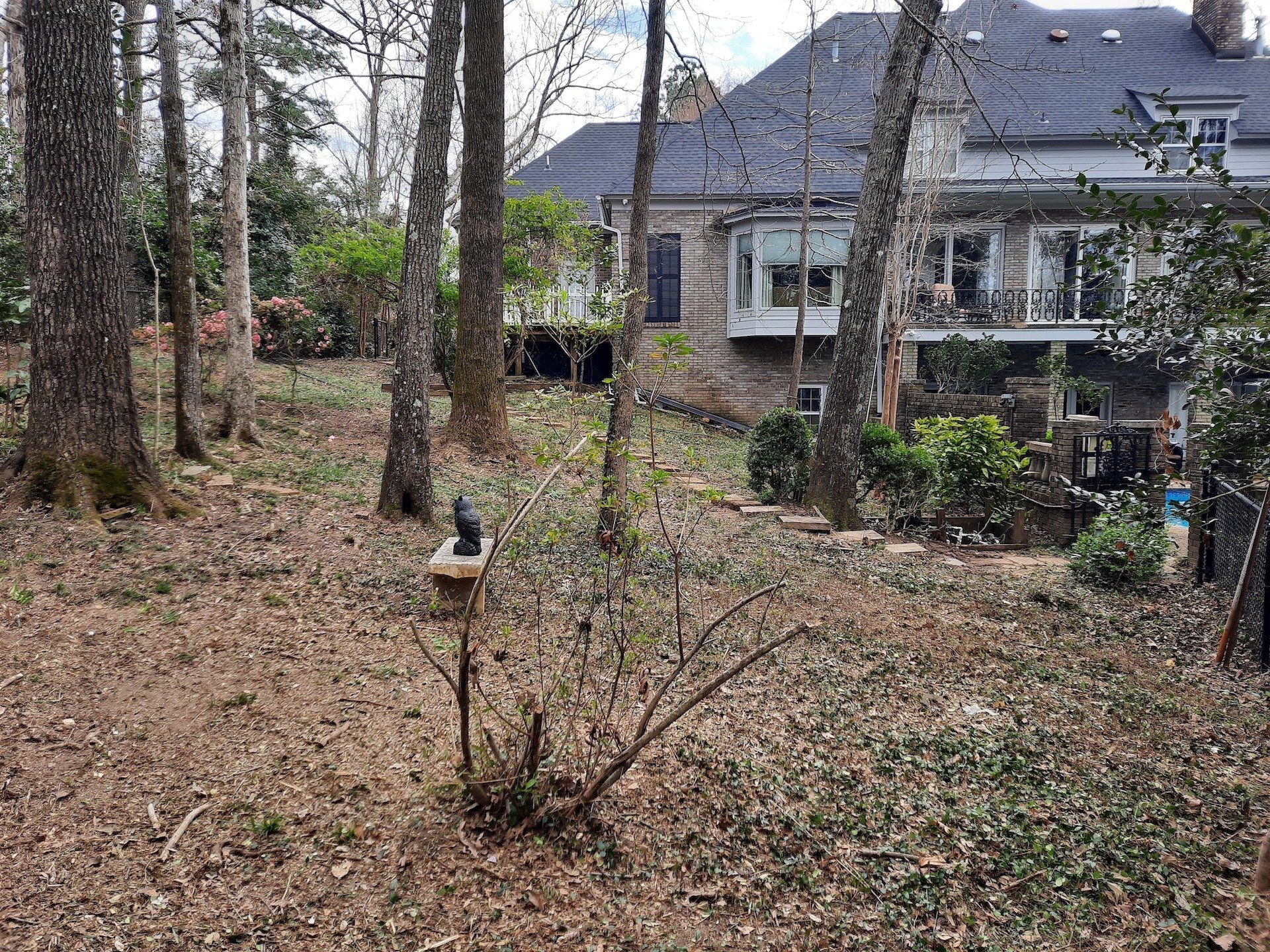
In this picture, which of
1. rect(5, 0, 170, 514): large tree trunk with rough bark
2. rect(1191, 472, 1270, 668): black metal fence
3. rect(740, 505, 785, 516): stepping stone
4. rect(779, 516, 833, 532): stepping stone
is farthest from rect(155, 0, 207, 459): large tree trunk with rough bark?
rect(1191, 472, 1270, 668): black metal fence

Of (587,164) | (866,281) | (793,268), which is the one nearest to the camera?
(866,281)

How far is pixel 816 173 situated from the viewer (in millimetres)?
19406

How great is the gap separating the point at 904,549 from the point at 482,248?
20.5 feet

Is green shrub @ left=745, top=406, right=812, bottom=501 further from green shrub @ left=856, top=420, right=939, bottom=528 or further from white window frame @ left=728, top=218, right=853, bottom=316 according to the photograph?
white window frame @ left=728, top=218, right=853, bottom=316

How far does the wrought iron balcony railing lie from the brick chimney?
340 inches

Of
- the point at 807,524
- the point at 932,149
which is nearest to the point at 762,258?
the point at 932,149

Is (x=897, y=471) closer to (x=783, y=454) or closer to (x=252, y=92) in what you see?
(x=783, y=454)

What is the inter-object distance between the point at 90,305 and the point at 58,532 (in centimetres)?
159

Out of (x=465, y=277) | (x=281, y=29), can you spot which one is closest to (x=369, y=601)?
(x=465, y=277)

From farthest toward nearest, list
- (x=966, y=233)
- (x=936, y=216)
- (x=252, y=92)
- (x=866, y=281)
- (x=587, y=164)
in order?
(x=587, y=164), (x=966, y=233), (x=936, y=216), (x=252, y=92), (x=866, y=281)

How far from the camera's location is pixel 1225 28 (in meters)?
21.5

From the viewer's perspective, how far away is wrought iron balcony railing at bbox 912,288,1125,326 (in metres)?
18.7

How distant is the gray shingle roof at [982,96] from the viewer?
1953cm

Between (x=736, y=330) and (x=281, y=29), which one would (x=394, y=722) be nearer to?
(x=281, y=29)
